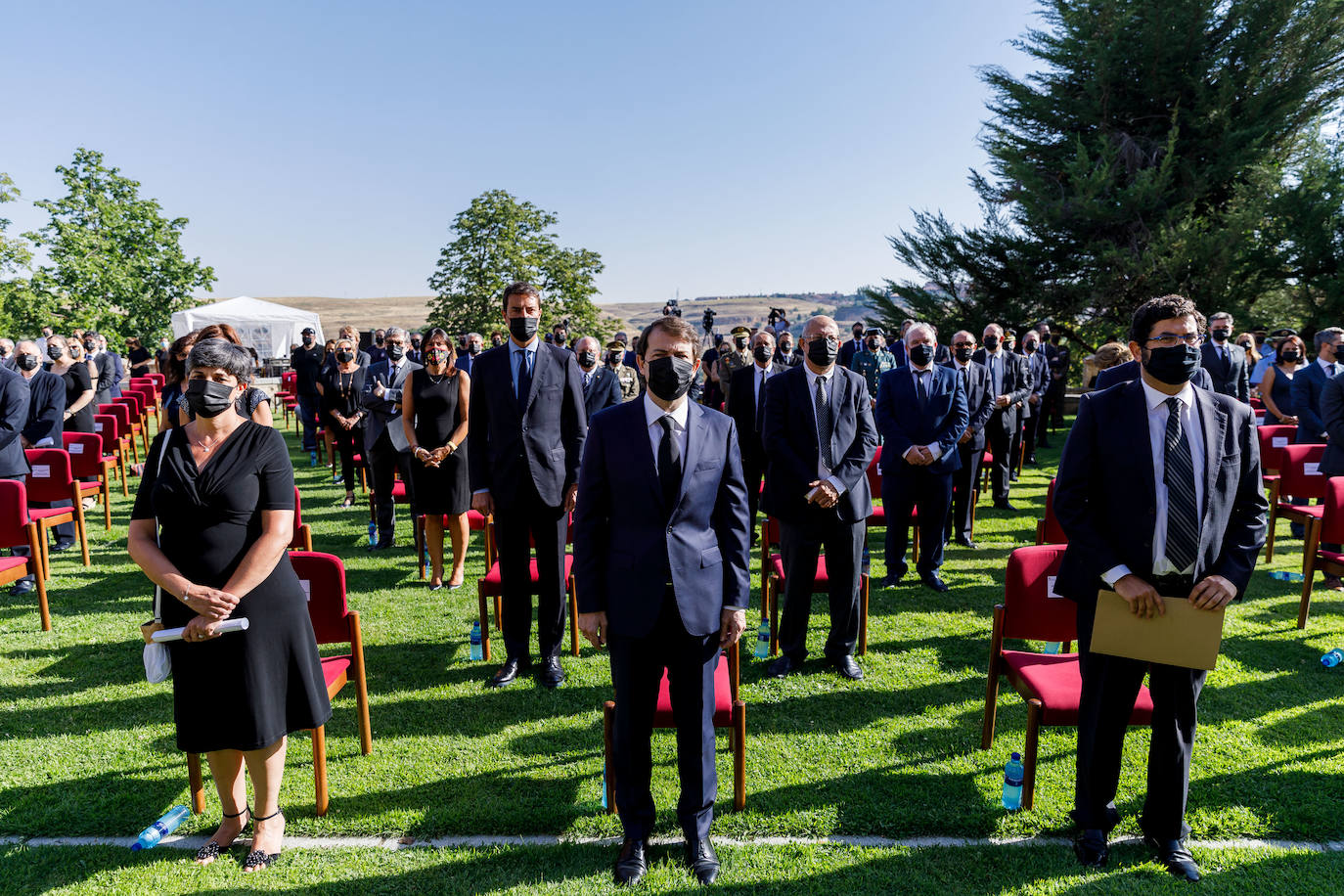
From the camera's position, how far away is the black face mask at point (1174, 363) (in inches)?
105

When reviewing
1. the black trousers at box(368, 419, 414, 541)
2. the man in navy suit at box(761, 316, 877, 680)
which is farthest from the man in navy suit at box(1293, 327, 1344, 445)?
the black trousers at box(368, 419, 414, 541)

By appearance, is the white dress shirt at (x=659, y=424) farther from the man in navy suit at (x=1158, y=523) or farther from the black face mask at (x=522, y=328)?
the black face mask at (x=522, y=328)

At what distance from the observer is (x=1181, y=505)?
105 inches

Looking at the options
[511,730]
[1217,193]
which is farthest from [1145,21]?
[511,730]

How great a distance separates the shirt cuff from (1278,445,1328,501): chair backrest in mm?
5005

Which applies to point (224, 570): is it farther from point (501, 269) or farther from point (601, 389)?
point (501, 269)

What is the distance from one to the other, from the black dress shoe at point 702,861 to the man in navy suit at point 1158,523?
4.67ft

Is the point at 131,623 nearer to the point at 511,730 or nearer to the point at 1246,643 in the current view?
the point at 511,730

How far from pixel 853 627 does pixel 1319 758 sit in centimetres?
229

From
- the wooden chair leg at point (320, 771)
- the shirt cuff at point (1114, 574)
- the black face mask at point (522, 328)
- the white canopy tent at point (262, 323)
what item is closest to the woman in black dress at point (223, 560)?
the wooden chair leg at point (320, 771)

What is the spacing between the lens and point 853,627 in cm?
468

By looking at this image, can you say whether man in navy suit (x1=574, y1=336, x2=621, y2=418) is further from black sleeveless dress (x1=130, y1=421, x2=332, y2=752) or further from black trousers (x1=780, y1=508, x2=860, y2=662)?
black sleeveless dress (x1=130, y1=421, x2=332, y2=752)

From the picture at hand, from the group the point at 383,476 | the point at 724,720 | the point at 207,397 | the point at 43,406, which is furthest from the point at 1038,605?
the point at 43,406

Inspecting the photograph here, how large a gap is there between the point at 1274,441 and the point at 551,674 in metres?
6.97
